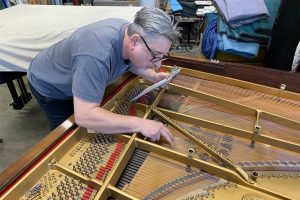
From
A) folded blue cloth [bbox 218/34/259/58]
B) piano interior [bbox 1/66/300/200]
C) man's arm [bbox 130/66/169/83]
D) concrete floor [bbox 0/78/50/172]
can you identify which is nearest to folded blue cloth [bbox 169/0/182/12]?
folded blue cloth [bbox 218/34/259/58]

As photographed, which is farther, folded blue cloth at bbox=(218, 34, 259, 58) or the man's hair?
folded blue cloth at bbox=(218, 34, 259, 58)

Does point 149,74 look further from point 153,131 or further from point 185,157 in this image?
point 185,157

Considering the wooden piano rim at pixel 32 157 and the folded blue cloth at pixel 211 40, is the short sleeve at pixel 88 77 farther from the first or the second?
the folded blue cloth at pixel 211 40

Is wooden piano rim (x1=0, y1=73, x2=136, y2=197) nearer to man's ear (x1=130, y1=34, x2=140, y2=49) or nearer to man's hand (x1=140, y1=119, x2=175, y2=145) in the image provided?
man's hand (x1=140, y1=119, x2=175, y2=145)

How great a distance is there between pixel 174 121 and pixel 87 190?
76 cm

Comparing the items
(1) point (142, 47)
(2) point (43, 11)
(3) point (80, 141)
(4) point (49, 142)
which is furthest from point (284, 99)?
(2) point (43, 11)

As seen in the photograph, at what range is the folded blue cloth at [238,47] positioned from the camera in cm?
271

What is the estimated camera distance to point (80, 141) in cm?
148

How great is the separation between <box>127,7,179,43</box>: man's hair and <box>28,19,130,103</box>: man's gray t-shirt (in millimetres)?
168

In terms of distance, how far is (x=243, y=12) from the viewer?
265cm

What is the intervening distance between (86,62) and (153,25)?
411mm

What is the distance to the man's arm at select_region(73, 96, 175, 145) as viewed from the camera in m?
1.37

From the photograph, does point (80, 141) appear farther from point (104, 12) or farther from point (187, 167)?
point (104, 12)

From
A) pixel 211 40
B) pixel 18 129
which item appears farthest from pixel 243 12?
pixel 18 129
